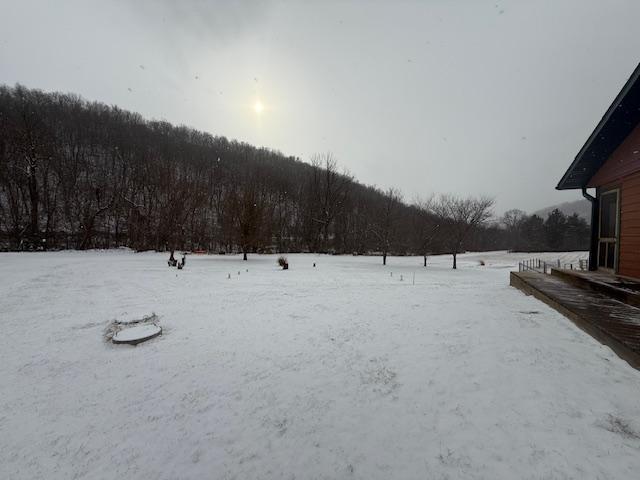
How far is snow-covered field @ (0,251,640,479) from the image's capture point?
256cm

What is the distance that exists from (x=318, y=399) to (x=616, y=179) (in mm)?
11395

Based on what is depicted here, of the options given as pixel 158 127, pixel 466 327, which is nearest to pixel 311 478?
pixel 466 327

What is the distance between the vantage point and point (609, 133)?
770 cm

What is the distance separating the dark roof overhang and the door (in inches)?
43.8

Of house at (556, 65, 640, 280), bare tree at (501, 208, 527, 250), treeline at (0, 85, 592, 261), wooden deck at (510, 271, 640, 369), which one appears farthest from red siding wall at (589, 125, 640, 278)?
bare tree at (501, 208, 527, 250)

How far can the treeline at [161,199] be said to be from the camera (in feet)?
Answer: 90.1

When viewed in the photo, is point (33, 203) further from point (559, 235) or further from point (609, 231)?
point (559, 235)

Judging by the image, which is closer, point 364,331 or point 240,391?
point 240,391

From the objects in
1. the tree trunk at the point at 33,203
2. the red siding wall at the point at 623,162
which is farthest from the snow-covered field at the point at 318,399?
the tree trunk at the point at 33,203

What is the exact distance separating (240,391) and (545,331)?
6230 millimetres

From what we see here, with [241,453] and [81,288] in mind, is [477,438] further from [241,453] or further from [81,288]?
[81,288]

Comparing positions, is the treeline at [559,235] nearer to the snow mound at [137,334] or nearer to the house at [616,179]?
the house at [616,179]

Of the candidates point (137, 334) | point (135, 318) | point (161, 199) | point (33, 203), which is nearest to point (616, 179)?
point (137, 334)

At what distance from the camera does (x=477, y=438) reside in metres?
2.75
